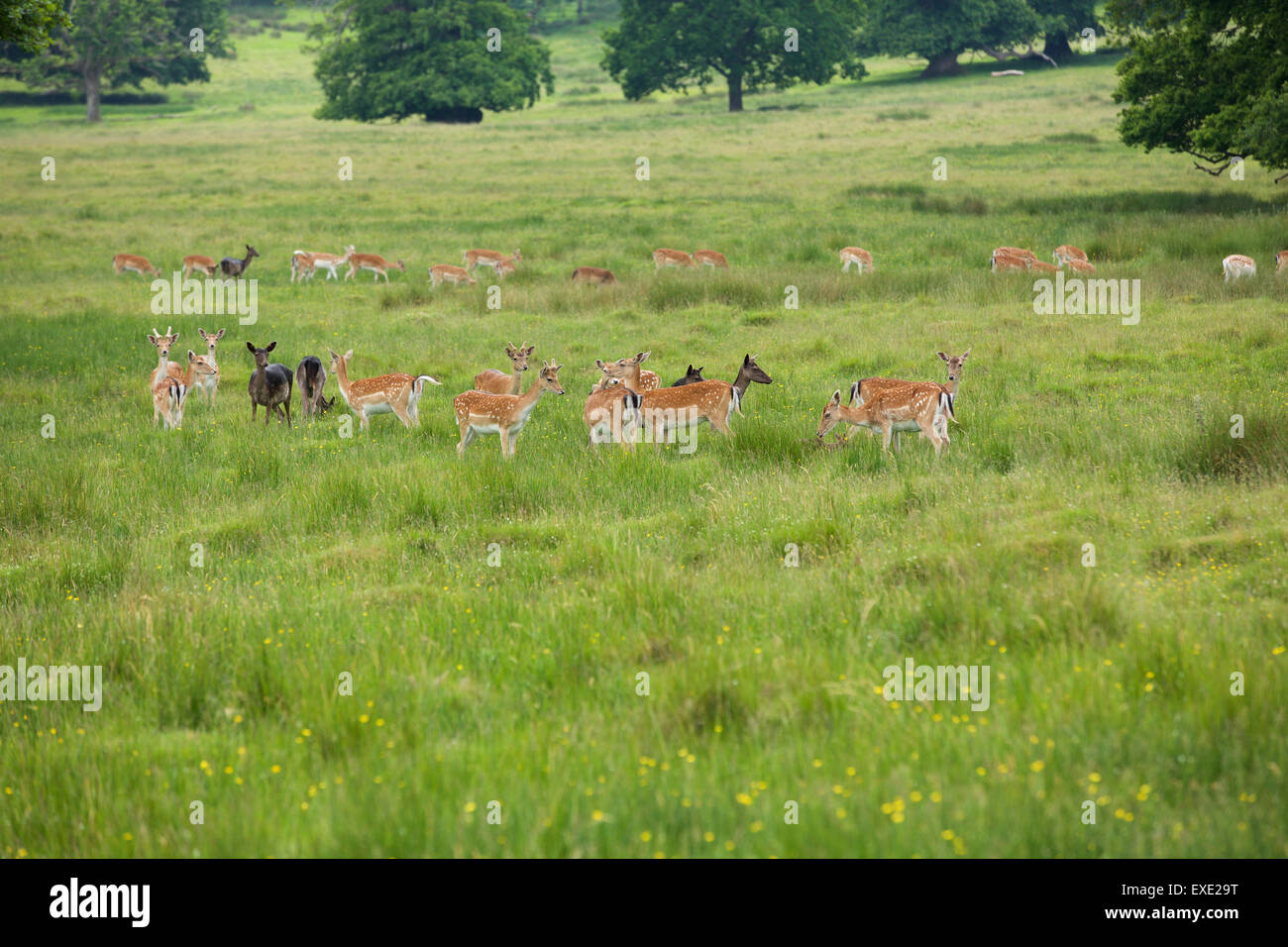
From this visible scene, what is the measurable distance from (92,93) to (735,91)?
135 ft

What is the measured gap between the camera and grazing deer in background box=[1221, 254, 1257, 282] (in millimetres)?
18172

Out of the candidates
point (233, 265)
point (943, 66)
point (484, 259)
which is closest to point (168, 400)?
point (484, 259)

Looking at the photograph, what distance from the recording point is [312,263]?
963 inches

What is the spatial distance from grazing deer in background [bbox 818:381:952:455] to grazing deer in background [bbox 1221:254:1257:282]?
9889 mm

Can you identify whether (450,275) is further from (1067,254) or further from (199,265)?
(1067,254)

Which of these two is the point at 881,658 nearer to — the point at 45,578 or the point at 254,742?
the point at 254,742

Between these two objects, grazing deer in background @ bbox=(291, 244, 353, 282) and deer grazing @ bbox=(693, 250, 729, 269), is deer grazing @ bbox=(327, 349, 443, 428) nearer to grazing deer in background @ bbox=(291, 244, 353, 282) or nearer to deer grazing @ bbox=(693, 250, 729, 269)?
deer grazing @ bbox=(693, 250, 729, 269)

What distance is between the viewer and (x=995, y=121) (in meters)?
51.9

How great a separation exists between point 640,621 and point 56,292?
19065 millimetres

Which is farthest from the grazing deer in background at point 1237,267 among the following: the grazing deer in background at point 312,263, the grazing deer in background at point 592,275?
the grazing deer in background at point 312,263

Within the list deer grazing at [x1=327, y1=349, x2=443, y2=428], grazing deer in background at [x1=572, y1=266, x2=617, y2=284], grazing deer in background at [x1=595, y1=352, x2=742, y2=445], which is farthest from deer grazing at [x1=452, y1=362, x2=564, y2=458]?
grazing deer in background at [x1=572, y1=266, x2=617, y2=284]

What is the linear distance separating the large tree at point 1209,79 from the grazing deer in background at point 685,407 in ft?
49.7

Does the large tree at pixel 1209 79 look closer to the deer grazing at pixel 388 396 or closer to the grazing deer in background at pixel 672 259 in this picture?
the grazing deer in background at pixel 672 259

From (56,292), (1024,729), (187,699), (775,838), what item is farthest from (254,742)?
(56,292)
